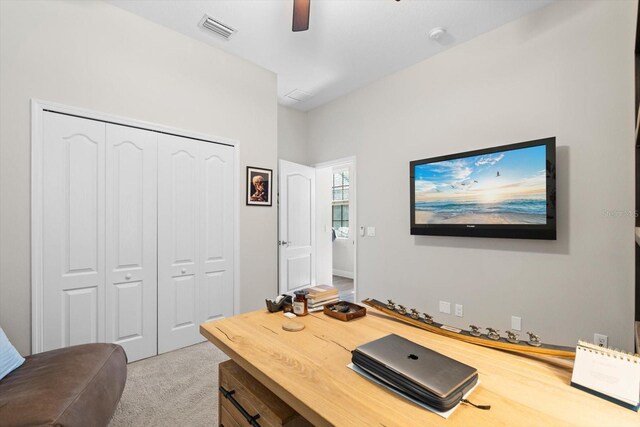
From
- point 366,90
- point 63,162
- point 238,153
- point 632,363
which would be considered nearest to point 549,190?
point 632,363

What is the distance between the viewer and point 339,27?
2.73 m

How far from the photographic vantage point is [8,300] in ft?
6.75

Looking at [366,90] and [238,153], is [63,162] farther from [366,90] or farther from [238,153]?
[366,90]

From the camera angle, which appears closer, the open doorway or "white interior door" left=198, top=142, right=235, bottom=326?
"white interior door" left=198, top=142, right=235, bottom=326

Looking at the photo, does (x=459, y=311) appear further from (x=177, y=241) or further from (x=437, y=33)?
(x=177, y=241)

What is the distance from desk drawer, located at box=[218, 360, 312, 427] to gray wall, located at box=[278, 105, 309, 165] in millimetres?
3599

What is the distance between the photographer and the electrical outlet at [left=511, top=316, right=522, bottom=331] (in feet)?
8.44

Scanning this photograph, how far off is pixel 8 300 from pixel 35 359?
697 mm

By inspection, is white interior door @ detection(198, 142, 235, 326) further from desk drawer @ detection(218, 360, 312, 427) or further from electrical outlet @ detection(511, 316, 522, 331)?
electrical outlet @ detection(511, 316, 522, 331)

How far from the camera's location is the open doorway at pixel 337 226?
13.8ft

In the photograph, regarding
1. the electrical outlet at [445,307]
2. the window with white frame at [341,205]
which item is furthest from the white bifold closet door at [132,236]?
the window with white frame at [341,205]

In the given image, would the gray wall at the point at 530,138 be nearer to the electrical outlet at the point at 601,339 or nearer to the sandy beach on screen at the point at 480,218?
the electrical outlet at the point at 601,339

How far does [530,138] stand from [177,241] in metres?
3.34

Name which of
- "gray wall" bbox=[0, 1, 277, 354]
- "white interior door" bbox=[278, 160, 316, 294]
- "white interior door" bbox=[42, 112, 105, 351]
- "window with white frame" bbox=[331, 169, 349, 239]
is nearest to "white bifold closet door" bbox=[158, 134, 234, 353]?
"gray wall" bbox=[0, 1, 277, 354]
